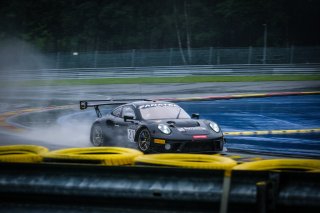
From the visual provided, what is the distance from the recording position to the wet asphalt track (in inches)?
453

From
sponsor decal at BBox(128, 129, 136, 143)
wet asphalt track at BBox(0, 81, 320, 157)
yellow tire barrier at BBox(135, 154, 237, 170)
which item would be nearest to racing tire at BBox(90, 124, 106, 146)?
wet asphalt track at BBox(0, 81, 320, 157)

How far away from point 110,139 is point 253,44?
4113 cm

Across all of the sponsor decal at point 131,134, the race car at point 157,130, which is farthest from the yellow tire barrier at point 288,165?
the sponsor decal at point 131,134

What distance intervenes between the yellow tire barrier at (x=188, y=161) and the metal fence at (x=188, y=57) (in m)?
32.1

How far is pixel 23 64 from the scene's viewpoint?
156ft

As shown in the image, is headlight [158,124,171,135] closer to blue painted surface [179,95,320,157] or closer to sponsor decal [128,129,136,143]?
sponsor decal [128,129,136,143]

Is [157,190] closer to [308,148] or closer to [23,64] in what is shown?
[308,148]

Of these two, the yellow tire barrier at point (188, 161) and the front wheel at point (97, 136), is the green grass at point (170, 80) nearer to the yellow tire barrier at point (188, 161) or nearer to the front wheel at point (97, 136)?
the front wheel at point (97, 136)

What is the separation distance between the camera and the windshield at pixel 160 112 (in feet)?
34.8

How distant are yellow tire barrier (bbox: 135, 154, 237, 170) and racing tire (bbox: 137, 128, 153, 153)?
Answer: 162 inches

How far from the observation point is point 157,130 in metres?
9.78

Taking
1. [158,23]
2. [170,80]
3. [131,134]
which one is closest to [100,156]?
[131,134]

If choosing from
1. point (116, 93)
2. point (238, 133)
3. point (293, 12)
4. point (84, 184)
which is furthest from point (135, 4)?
point (84, 184)

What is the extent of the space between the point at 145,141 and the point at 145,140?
19mm
